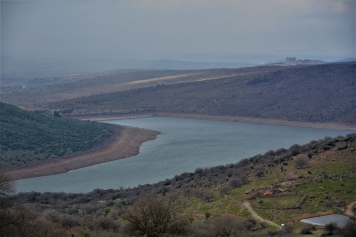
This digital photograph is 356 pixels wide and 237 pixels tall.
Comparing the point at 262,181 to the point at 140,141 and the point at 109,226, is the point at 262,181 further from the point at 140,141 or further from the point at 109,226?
the point at 140,141

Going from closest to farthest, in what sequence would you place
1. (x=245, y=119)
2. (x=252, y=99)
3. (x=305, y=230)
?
1. (x=305, y=230)
2. (x=245, y=119)
3. (x=252, y=99)

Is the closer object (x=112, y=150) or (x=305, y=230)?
(x=305, y=230)

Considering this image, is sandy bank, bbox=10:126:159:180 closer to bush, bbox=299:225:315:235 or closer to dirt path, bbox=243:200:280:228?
dirt path, bbox=243:200:280:228

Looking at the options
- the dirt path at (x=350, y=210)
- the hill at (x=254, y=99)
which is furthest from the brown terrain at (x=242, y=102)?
the dirt path at (x=350, y=210)

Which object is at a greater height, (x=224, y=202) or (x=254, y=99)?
(x=254, y=99)

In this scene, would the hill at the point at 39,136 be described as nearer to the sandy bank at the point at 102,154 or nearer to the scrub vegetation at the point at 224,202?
the sandy bank at the point at 102,154

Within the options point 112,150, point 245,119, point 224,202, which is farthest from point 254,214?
point 245,119

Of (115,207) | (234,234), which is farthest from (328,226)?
(115,207)

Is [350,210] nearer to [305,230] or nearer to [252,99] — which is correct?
[305,230]

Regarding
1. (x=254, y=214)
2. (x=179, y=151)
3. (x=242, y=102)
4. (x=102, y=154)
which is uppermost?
(x=242, y=102)
